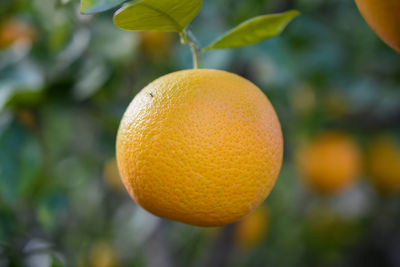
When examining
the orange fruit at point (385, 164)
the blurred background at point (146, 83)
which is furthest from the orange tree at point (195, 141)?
the orange fruit at point (385, 164)

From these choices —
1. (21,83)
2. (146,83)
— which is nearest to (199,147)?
(21,83)

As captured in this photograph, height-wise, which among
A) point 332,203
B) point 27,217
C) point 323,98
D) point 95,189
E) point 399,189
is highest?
point 27,217

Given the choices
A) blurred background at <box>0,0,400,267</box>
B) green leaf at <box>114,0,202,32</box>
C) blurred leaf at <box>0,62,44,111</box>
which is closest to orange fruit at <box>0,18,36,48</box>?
blurred background at <box>0,0,400,267</box>

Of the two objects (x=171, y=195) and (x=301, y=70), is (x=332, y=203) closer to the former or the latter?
(x=301, y=70)

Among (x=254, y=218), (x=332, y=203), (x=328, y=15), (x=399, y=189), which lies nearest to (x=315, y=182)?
(x=254, y=218)

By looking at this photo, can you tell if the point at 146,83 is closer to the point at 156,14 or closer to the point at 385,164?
the point at 156,14

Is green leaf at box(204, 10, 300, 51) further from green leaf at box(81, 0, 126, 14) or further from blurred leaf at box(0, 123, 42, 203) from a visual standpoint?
blurred leaf at box(0, 123, 42, 203)
